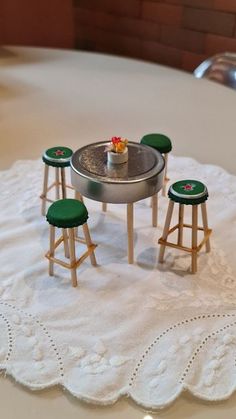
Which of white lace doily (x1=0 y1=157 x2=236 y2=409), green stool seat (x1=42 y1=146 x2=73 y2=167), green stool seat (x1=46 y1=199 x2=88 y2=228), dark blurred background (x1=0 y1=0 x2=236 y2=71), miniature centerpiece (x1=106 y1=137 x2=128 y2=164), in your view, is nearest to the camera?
white lace doily (x1=0 y1=157 x2=236 y2=409)

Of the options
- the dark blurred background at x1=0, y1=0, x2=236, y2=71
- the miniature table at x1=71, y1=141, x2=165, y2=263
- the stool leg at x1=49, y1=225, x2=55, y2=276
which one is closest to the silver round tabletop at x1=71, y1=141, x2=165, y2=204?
the miniature table at x1=71, y1=141, x2=165, y2=263

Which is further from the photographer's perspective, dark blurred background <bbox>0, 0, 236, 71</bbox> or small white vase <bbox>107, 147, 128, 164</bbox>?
dark blurred background <bbox>0, 0, 236, 71</bbox>

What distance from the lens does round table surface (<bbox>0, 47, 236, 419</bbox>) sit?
1489mm

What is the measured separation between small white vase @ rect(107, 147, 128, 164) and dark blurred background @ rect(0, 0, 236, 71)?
66.0 inches

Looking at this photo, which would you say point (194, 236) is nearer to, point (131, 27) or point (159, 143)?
point (159, 143)

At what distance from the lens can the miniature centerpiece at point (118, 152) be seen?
3.03 feet

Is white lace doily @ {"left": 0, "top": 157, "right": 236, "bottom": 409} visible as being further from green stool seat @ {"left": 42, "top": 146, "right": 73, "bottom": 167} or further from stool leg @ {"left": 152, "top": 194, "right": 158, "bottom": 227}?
green stool seat @ {"left": 42, "top": 146, "right": 73, "bottom": 167}

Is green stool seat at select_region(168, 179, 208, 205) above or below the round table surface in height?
above

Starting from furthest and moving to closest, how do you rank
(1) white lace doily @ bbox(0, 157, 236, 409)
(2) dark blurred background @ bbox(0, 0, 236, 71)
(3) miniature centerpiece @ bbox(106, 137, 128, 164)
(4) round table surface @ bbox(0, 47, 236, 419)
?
(2) dark blurred background @ bbox(0, 0, 236, 71)
(4) round table surface @ bbox(0, 47, 236, 419)
(3) miniature centerpiece @ bbox(106, 137, 128, 164)
(1) white lace doily @ bbox(0, 157, 236, 409)

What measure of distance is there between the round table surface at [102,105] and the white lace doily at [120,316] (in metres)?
0.44

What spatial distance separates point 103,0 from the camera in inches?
110

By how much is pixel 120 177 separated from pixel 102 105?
905 millimetres

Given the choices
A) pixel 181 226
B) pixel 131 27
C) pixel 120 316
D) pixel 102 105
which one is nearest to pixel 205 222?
pixel 181 226

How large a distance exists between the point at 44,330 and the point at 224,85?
1384 mm
